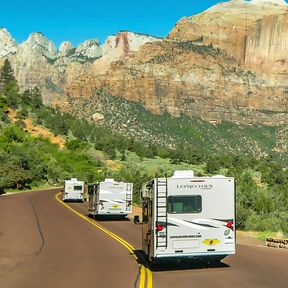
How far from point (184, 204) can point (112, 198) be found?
798 inches

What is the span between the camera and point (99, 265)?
1662cm

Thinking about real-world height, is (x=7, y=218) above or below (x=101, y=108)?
below

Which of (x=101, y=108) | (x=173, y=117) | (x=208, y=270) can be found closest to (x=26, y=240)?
(x=208, y=270)

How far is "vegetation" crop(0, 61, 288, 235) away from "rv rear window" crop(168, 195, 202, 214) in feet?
94.1

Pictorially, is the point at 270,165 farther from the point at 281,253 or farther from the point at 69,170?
the point at 281,253

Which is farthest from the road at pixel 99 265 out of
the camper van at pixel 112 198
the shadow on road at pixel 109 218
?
the shadow on road at pixel 109 218

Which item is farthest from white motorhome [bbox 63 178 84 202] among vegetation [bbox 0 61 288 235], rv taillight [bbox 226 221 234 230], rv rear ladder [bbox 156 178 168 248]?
rv taillight [bbox 226 221 234 230]

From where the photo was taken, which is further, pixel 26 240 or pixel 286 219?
pixel 286 219

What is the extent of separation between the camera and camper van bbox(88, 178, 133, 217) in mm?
34844

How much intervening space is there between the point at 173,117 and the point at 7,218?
142556mm

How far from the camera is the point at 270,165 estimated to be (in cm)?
10206

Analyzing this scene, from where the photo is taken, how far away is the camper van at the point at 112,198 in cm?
3484

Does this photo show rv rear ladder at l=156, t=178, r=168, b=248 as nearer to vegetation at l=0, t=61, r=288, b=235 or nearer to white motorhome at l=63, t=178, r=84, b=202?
vegetation at l=0, t=61, r=288, b=235

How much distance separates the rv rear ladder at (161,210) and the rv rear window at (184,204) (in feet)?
0.60
